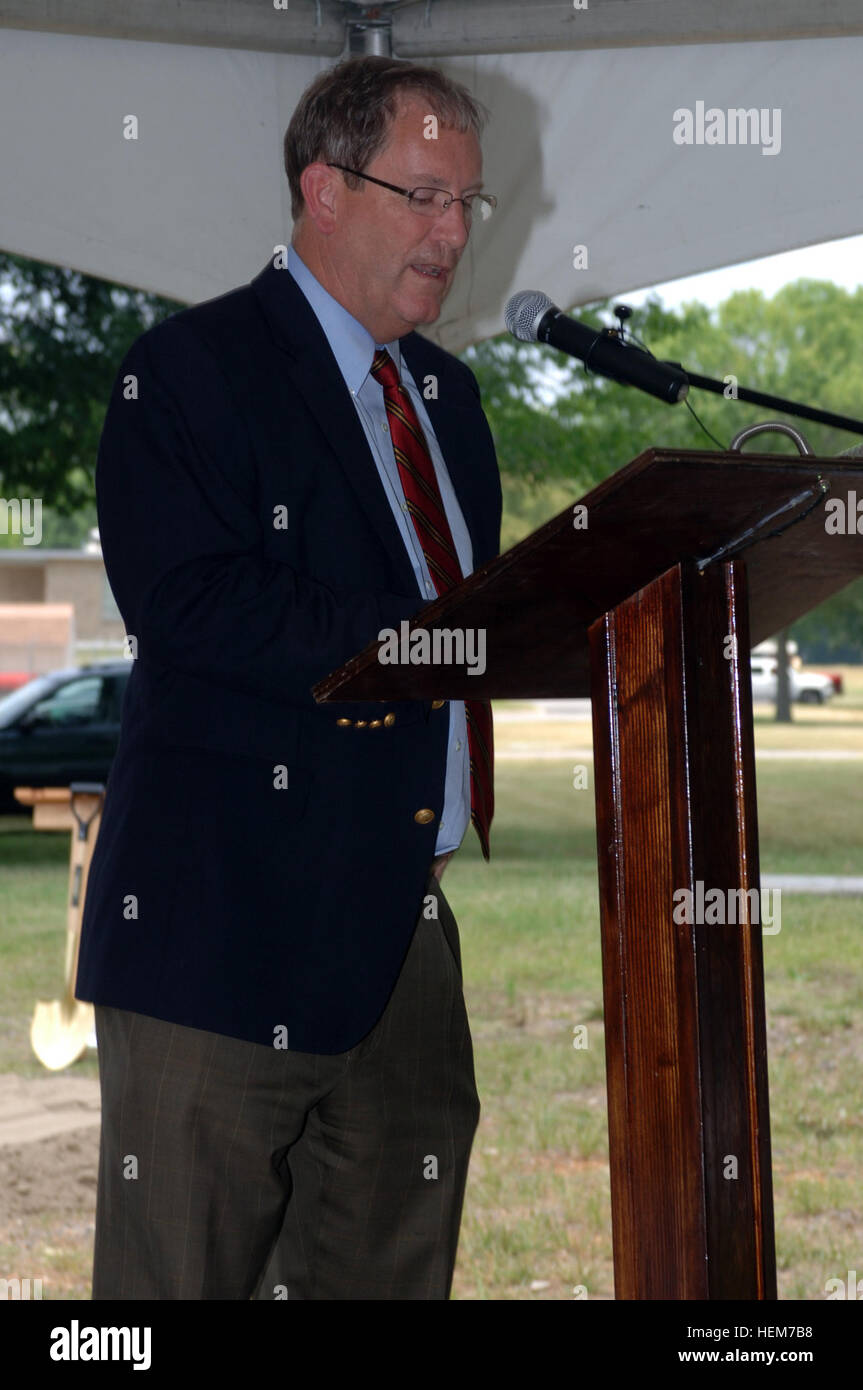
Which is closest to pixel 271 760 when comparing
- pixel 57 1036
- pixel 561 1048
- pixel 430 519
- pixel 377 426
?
pixel 430 519

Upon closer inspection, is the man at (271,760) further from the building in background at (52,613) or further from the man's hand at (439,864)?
the building in background at (52,613)

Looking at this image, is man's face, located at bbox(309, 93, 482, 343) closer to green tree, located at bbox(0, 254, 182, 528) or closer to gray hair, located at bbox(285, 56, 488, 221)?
gray hair, located at bbox(285, 56, 488, 221)

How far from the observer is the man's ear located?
5.88 feet

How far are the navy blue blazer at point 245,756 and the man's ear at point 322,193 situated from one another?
18 centimetres

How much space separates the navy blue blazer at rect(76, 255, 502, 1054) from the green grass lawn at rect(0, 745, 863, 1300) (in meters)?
1.81

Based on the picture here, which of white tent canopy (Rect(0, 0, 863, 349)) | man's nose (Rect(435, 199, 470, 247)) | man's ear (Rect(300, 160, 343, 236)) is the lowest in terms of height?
man's nose (Rect(435, 199, 470, 247))

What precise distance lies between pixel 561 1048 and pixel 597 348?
4572 mm

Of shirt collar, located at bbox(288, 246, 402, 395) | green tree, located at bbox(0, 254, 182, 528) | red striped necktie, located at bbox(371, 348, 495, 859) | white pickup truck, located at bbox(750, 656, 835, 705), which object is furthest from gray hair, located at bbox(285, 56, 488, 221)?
white pickup truck, located at bbox(750, 656, 835, 705)

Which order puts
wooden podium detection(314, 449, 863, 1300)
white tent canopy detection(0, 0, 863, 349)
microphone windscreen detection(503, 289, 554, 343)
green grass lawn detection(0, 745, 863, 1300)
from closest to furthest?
wooden podium detection(314, 449, 863, 1300) < microphone windscreen detection(503, 289, 554, 343) < white tent canopy detection(0, 0, 863, 349) < green grass lawn detection(0, 745, 863, 1300)

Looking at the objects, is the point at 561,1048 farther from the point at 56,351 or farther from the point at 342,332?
the point at 56,351

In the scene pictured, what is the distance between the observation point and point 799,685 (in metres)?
30.9
